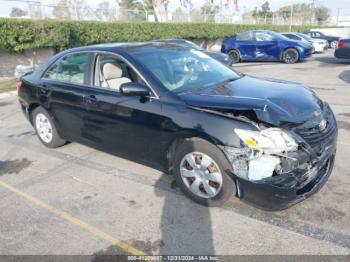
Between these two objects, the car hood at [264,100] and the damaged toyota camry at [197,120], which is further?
the car hood at [264,100]

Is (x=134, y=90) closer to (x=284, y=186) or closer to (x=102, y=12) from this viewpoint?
(x=284, y=186)

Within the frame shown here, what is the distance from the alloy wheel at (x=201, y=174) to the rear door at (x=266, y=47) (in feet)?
46.3

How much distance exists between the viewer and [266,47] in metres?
16.3

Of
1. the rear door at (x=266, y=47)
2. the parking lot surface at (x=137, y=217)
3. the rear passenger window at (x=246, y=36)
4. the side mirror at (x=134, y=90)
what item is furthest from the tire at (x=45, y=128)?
the rear passenger window at (x=246, y=36)

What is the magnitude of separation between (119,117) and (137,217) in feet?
3.90

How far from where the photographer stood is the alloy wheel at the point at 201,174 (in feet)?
10.6

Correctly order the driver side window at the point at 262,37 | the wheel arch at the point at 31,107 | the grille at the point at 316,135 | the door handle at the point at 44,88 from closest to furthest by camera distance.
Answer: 1. the grille at the point at 316,135
2. the door handle at the point at 44,88
3. the wheel arch at the point at 31,107
4. the driver side window at the point at 262,37

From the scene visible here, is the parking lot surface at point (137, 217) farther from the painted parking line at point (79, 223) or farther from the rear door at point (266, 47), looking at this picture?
the rear door at point (266, 47)

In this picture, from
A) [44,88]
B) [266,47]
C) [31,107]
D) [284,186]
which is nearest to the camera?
[284,186]

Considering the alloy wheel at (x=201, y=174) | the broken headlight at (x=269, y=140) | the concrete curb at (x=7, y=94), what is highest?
the broken headlight at (x=269, y=140)

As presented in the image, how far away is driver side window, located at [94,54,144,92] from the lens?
4058 millimetres

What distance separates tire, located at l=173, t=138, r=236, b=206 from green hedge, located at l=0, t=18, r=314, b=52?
1149 cm

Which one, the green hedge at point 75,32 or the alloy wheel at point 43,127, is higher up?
the green hedge at point 75,32

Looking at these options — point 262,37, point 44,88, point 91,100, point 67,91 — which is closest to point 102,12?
point 262,37
